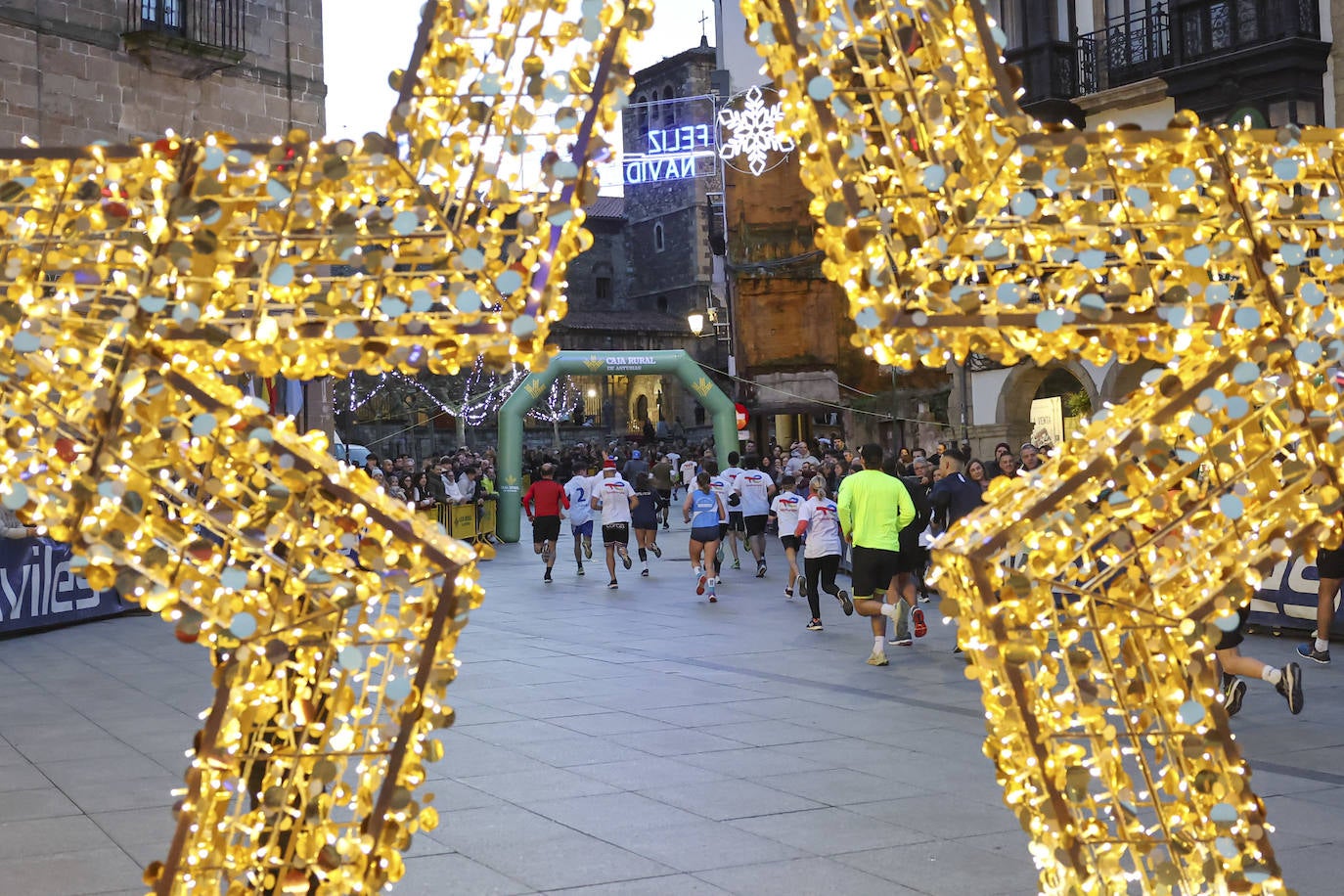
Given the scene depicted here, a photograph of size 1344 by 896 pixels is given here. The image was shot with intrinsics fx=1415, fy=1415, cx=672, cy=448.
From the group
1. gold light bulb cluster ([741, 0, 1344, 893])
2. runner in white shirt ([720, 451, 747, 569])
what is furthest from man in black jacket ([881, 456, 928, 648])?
gold light bulb cluster ([741, 0, 1344, 893])

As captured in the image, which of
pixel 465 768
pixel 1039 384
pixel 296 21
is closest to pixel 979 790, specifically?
pixel 465 768

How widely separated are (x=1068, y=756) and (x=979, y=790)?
3.55 m

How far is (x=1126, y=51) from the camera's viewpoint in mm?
23094

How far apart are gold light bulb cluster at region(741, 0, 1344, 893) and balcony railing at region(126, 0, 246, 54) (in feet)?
55.6

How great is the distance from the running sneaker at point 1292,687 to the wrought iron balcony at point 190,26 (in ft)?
49.9

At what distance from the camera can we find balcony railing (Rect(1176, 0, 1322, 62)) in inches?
816

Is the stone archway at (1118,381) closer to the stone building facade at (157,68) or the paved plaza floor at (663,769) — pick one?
the paved plaza floor at (663,769)

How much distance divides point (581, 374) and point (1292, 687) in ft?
68.3

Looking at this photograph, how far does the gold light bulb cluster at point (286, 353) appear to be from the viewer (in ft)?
8.78

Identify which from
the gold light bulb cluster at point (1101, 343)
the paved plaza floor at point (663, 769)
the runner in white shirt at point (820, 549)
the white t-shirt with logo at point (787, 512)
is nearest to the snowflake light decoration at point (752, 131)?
the white t-shirt with logo at point (787, 512)

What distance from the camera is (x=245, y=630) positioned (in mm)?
2672

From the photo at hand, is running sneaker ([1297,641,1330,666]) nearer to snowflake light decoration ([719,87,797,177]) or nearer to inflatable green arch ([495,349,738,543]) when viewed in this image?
inflatable green arch ([495,349,738,543])

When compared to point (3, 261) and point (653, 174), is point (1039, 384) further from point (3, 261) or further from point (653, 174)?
point (3, 261)

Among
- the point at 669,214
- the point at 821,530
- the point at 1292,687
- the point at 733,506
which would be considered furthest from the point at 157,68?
the point at 669,214
